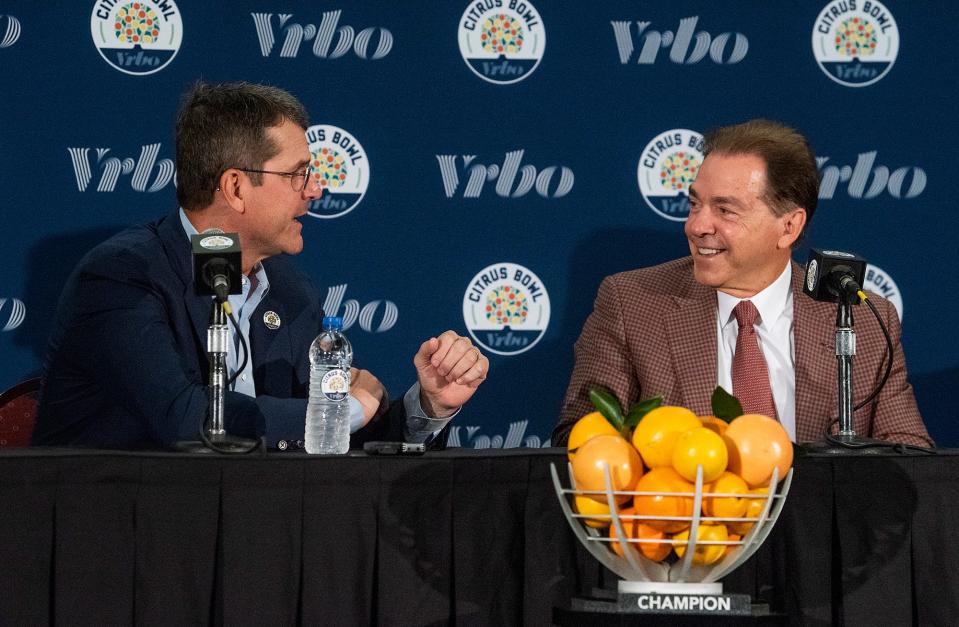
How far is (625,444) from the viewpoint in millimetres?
1566

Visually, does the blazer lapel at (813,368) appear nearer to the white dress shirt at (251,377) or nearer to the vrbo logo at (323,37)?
the white dress shirt at (251,377)

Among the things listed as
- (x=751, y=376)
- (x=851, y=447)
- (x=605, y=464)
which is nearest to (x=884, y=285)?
(x=751, y=376)

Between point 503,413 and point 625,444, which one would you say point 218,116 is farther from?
point 625,444

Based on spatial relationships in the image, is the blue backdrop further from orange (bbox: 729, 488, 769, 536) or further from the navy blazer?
orange (bbox: 729, 488, 769, 536)

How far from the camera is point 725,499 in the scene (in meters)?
1.53

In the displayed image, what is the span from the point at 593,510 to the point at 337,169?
2.24 meters

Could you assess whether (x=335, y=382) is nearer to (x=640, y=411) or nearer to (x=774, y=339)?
(x=640, y=411)

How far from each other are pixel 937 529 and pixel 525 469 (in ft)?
2.25

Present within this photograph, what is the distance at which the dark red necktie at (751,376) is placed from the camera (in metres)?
2.95

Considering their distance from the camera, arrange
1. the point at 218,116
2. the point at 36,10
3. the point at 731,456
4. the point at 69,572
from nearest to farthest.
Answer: the point at 731,456 → the point at 69,572 → the point at 218,116 → the point at 36,10

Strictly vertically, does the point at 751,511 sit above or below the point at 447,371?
below

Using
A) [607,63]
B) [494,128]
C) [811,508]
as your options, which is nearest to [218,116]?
[494,128]

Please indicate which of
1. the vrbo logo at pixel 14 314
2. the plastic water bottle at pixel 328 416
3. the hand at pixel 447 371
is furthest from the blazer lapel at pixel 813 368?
the vrbo logo at pixel 14 314

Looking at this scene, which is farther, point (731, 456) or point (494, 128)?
point (494, 128)
